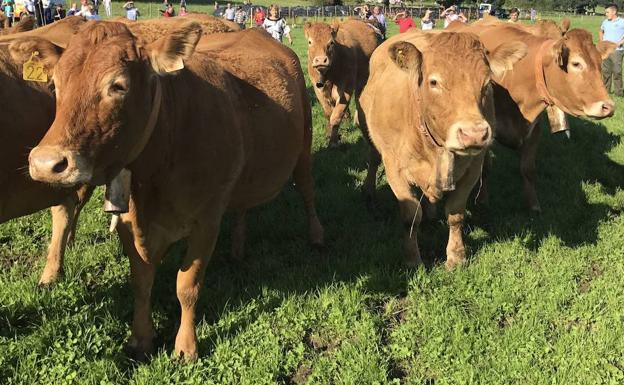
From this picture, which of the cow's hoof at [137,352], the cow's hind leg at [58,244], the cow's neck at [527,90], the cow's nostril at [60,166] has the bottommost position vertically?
the cow's hoof at [137,352]

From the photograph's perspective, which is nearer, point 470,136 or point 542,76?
point 470,136

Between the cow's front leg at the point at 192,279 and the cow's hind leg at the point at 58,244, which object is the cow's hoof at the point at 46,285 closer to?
the cow's hind leg at the point at 58,244

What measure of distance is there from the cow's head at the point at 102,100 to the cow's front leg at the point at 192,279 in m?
Answer: 0.89

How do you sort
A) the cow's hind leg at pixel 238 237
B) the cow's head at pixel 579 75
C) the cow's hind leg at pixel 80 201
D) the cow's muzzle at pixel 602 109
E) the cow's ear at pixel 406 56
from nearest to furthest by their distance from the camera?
the cow's ear at pixel 406 56
the cow's hind leg at pixel 80 201
the cow's hind leg at pixel 238 237
the cow's muzzle at pixel 602 109
the cow's head at pixel 579 75

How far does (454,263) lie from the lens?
4.65m

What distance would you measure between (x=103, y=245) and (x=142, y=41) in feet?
8.12

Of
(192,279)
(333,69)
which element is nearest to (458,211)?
(192,279)

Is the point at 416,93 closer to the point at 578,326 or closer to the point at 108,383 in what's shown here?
the point at 578,326

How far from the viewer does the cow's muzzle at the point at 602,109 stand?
16.0 ft

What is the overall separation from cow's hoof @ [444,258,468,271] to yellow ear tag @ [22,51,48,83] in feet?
11.4

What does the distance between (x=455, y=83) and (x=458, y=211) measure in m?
1.43

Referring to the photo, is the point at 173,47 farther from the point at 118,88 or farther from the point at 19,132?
the point at 19,132

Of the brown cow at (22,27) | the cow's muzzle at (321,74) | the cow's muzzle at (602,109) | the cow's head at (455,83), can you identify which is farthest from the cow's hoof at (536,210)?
the brown cow at (22,27)

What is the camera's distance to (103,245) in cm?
464
